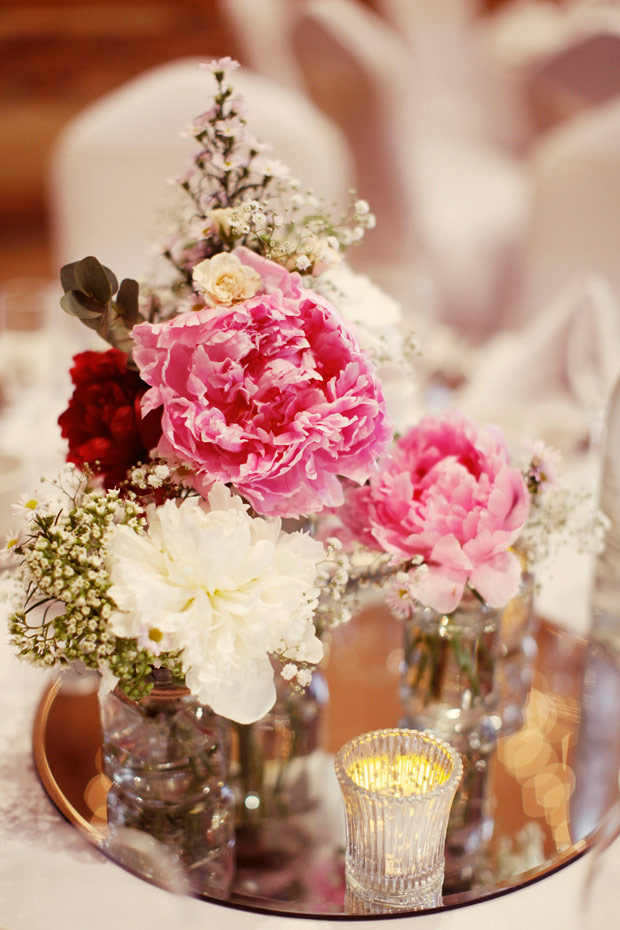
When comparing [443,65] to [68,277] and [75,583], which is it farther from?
[75,583]

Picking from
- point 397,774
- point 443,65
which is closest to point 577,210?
point 443,65

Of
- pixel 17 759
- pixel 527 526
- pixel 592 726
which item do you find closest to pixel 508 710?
pixel 592 726

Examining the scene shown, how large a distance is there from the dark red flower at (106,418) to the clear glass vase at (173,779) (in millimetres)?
177

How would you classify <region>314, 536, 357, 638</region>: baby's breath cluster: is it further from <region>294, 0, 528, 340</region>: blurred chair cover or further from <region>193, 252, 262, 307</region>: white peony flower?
<region>294, 0, 528, 340</region>: blurred chair cover

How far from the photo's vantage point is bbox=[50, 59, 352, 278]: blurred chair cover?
190 cm

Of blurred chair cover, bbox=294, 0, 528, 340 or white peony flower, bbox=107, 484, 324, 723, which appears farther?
blurred chair cover, bbox=294, 0, 528, 340

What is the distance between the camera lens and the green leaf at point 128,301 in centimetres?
71

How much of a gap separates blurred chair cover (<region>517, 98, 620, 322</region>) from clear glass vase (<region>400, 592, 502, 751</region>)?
1.23m

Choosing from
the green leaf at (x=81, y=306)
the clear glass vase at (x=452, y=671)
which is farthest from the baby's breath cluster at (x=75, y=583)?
the clear glass vase at (x=452, y=671)

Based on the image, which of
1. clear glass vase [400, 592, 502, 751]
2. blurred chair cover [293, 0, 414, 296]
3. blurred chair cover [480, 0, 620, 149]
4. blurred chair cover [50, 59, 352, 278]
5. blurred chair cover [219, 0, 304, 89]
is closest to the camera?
clear glass vase [400, 592, 502, 751]

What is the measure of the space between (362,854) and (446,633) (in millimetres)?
199

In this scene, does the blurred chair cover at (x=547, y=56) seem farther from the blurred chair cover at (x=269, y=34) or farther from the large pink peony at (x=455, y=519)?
the large pink peony at (x=455, y=519)

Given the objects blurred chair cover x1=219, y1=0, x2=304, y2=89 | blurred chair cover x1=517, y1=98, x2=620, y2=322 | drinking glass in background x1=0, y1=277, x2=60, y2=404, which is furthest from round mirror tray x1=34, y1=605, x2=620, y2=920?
blurred chair cover x1=219, y1=0, x2=304, y2=89

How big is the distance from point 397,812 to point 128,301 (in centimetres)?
41
